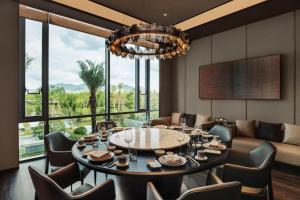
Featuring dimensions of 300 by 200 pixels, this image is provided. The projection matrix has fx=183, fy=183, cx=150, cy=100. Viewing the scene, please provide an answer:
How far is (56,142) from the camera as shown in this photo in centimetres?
273

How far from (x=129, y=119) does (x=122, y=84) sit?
1.13m

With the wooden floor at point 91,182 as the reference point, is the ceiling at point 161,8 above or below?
above

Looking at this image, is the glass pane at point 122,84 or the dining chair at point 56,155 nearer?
the dining chair at point 56,155

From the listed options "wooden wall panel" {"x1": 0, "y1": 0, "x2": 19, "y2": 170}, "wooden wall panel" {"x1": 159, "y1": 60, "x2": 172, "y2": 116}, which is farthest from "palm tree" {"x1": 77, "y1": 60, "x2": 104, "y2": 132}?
"wooden wall panel" {"x1": 159, "y1": 60, "x2": 172, "y2": 116}

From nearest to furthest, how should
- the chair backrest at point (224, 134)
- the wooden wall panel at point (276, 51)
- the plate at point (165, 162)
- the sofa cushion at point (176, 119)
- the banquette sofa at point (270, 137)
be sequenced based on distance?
the plate at point (165, 162) < the chair backrest at point (224, 134) < the banquette sofa at point (270, 137) < the wooden wall panel at point (276, 51) < the sofa cushion at point (176, 119)

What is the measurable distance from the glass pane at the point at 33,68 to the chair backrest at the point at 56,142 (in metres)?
1.65

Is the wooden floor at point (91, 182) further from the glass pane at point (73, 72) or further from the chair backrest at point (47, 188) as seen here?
the glass pane at point (73, 72)

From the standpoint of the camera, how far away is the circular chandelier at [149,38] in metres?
2.41

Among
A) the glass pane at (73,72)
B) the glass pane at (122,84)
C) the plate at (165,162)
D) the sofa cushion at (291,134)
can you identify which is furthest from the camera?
the glass pane at (122,84)

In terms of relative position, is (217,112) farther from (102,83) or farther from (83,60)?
(83,60)

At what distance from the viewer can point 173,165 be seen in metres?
1.69

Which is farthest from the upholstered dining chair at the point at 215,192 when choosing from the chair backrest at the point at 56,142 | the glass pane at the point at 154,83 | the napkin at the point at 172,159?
the glass pane at the point at 154,83

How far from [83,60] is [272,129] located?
4649mm

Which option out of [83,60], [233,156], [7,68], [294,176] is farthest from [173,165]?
[83,60]
